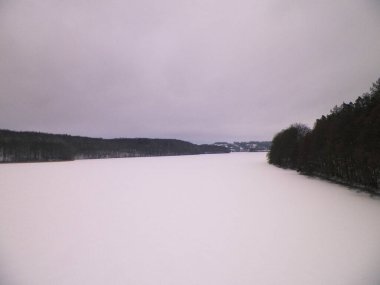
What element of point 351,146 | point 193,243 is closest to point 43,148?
point 351,146

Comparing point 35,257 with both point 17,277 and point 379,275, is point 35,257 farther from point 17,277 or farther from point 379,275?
point 379,275

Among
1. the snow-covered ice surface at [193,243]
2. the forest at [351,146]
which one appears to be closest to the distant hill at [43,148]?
the snow-covered ice surface at [193,243]

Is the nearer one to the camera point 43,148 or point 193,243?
point 193,243

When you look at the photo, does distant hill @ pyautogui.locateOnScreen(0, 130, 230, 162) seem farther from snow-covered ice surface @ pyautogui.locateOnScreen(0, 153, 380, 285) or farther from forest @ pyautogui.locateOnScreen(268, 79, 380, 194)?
forest @ pyautogui.locateOnScreen(268, 79, 380, 194)

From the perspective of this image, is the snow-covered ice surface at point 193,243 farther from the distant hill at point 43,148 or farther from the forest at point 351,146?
the distant hill at point 43,148

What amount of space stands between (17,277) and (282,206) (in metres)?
15.1

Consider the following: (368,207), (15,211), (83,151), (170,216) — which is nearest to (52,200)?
(15,211)

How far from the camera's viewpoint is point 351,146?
80.0 ft

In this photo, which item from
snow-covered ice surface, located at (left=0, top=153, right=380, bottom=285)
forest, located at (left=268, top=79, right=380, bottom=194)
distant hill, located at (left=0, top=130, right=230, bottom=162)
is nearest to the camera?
snow-covered ice surface, located at (left=0, top=153, right=380, bottom=285)

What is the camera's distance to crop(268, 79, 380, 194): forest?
1914 centimetres

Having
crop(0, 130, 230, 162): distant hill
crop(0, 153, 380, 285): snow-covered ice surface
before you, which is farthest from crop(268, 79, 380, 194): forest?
crop(0, 130, 230, 162): distant hill

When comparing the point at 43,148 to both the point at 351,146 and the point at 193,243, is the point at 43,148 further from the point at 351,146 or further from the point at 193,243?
the point at 193,243

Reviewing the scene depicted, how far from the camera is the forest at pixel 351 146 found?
62.8 feet

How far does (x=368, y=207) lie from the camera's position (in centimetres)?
1605
